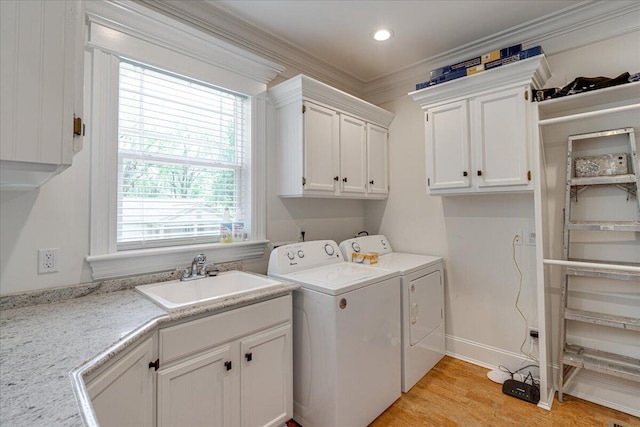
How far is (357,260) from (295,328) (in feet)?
2.84

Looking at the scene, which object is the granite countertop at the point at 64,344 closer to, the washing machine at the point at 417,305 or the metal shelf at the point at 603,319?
the washing machine at the point at 417,305

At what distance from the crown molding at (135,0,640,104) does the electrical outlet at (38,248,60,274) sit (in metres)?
1.56

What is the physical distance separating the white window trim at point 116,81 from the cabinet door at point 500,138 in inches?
74.9

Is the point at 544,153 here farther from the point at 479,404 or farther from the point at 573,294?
the point at 479,404

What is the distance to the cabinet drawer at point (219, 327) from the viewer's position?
1.35 metres

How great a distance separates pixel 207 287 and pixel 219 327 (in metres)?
0.51

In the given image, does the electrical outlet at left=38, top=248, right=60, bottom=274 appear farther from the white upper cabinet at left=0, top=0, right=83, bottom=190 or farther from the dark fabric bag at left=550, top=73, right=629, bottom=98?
the dark fabric bag at left=550, top=73, right=629, bottom=98

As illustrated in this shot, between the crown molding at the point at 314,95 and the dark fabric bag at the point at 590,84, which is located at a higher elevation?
the crown molding at the point at 314,95

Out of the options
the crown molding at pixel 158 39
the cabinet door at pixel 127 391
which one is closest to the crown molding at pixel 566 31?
the crown molding at pixel 158 39

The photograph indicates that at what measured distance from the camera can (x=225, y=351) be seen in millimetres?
1536

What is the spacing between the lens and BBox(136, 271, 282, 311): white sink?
1.68 metres

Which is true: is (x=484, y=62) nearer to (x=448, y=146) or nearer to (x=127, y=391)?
(x=448, y=146)

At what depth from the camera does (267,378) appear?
1.72 metres

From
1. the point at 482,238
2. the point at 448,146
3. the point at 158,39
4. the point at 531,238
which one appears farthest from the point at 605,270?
the point at 158,39
